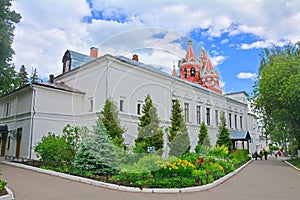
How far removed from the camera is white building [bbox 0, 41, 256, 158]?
21156 mm

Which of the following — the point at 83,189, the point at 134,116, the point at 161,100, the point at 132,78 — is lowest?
the point at 83,189

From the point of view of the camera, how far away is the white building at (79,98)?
21.2 meters

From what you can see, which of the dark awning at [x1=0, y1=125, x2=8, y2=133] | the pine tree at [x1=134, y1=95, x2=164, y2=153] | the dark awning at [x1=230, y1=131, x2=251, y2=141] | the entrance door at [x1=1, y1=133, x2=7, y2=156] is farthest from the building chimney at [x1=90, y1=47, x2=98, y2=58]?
the dark awning at [x1=230, y1=131, x2=251, y2=141]

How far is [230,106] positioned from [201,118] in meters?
10.7

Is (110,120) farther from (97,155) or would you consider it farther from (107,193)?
(107,193)

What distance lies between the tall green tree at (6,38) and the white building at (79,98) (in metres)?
A: 3.03

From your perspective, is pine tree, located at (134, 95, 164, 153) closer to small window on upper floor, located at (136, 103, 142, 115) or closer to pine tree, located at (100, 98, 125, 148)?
small window on upper floor, located at (136, 103, 142, 115)

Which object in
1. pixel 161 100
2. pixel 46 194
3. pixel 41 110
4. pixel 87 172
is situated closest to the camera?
pixel 46 194

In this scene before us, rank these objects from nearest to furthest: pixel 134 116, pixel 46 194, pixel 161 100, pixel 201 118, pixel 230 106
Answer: pixel 46 194, pixel 134 116, pixel 161 100, pixel 201 118, pixel 230 106

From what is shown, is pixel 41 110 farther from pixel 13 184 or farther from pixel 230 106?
pixel 230 106

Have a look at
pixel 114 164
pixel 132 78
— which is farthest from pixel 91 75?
pixel 114 164

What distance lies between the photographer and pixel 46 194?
863 cm

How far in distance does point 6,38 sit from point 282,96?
23.1 m

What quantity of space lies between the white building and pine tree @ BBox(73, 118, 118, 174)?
8.11 metres
